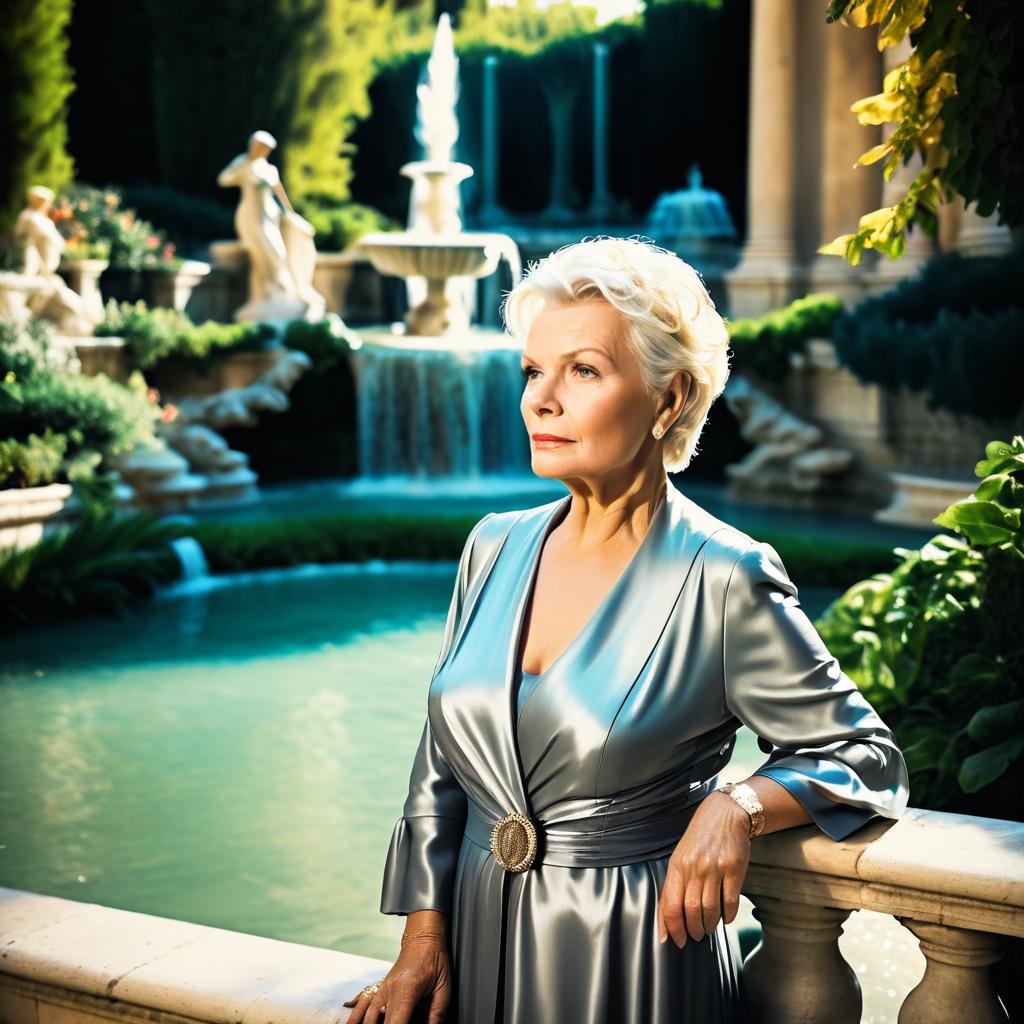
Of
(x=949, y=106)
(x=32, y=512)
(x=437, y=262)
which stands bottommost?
(x=32, y=512)

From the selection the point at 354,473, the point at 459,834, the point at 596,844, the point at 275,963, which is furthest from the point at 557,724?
the point at 354,473

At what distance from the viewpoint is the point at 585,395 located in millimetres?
2301

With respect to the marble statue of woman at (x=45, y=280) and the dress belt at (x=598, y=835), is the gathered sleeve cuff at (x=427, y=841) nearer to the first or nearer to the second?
the dress belt at (x=598, y=835)

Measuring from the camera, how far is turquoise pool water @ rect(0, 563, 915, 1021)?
509 centimetres

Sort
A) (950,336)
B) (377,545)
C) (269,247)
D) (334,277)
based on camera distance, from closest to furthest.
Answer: (377,545), (950,336), (269,247), (334,277)

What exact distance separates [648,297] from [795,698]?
26.2 inches

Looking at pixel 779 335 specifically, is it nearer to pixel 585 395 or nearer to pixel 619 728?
pixel 585 395

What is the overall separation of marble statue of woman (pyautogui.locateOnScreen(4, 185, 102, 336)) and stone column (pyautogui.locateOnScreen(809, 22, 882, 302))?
872 centimetres

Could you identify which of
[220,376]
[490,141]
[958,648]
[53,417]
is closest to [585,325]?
[958,648]

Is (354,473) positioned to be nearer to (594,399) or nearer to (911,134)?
(911,134)

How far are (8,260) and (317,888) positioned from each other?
13024 mm

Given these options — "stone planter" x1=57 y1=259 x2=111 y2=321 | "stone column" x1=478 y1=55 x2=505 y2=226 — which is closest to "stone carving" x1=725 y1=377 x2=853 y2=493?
"stone planter" x1=57 y1=259 x2=111 y2=321

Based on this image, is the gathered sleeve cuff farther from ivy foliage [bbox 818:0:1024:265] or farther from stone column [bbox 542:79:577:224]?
stone column [bbox 542:79:577:224]

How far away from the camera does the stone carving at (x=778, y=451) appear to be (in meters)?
14.9
